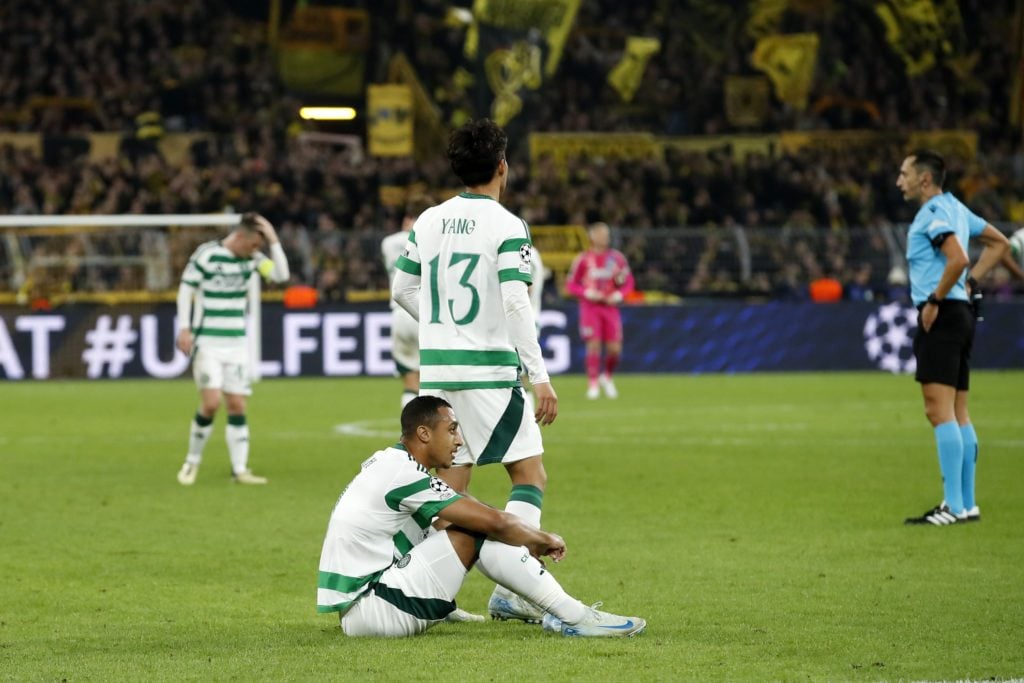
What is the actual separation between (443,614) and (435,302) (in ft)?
4.00

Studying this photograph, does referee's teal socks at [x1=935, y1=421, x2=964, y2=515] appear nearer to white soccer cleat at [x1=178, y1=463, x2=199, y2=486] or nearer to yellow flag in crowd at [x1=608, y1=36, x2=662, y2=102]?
white soccer cleat at [x1=178, y1=463, x2=199, y2=486]

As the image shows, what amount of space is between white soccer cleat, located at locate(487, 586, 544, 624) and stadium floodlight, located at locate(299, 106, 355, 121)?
1267 inches

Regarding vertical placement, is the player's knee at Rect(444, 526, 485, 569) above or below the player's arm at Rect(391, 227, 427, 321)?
below

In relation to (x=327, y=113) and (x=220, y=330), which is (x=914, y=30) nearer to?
(x=327, y=113)

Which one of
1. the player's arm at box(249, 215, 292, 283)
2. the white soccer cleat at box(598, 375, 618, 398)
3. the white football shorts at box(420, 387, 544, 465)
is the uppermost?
the player's arm at box(249, 215, 292, 283)

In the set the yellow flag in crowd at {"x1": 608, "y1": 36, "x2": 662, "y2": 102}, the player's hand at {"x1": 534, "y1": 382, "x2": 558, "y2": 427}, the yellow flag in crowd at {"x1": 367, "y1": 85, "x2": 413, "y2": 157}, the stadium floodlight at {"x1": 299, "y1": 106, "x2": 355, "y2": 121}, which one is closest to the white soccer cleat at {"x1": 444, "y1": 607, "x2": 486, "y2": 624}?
the player's hand at {"x1": 534, "y1": 382, "x2": 558, "y2": 427}

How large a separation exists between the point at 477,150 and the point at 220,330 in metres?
6.17

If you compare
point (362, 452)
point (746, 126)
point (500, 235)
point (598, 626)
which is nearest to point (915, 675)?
point (598, 626)

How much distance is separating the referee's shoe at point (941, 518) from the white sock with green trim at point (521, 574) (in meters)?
3.96

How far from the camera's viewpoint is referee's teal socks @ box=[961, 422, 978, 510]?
9.21 metres

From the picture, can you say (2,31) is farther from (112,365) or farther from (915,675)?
(915,675)

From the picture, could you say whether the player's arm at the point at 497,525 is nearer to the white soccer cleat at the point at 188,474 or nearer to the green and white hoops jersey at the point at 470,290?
the green and white hoops jersey at the point at 470,290

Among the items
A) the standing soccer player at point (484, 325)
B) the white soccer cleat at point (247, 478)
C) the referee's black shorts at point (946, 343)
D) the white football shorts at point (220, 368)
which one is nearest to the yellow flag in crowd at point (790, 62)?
the white football shorts at point (220, 368)

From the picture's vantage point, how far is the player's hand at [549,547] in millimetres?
5691
